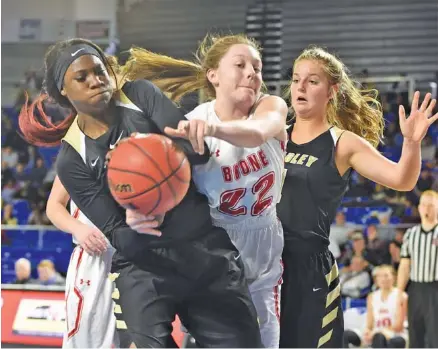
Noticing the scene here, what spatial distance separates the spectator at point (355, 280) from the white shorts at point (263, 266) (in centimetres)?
211

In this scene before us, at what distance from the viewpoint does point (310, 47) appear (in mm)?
3002

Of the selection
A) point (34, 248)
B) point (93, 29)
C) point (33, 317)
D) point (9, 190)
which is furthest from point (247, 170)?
point (34, 248)

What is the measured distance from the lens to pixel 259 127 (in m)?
2.44

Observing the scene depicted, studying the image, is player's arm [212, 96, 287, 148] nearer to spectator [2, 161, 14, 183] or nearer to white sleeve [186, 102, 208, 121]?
white sleeve [186, 102, 208, 121]

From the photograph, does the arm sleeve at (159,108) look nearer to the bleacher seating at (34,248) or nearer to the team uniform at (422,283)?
the bleacher seating at (34,248)

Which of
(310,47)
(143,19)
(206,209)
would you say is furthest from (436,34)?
(206,209)

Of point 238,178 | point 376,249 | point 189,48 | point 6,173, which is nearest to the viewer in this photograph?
point 238,178

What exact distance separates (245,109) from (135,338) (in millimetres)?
828

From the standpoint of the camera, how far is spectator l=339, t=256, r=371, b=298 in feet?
15.5

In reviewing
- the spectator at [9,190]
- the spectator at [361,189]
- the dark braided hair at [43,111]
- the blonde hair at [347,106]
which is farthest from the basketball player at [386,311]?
the dark braided hair at [43,111]

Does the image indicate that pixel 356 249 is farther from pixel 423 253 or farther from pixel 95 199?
pixel 95 199

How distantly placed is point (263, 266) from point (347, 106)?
2.37 ft

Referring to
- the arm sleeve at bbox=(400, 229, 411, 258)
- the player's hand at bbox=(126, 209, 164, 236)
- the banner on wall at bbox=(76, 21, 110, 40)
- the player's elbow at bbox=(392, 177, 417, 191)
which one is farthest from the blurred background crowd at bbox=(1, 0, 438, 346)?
the player's elbow at bbox=(392, 177, 417, 191)

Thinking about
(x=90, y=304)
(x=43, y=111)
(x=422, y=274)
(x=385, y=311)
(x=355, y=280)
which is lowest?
(x=385, y=311)
